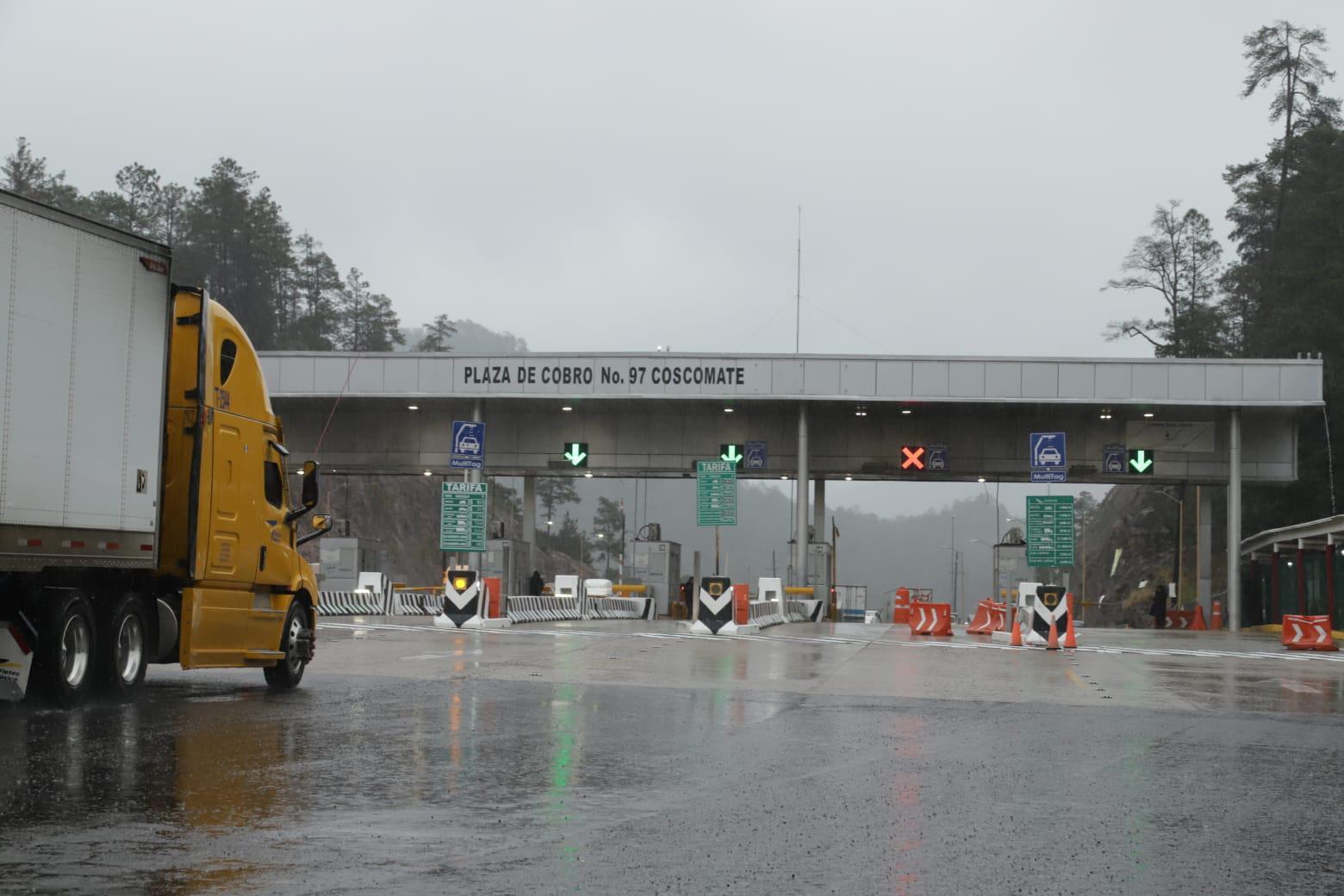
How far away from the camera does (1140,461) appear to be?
4750 cm

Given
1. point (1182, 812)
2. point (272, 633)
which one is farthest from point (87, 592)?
point (1182, 812)

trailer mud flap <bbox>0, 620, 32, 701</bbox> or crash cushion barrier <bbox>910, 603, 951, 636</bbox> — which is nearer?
trailer mud flap <bbox>0, 620, 32, 701</bbox>

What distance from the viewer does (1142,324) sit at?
292 ft

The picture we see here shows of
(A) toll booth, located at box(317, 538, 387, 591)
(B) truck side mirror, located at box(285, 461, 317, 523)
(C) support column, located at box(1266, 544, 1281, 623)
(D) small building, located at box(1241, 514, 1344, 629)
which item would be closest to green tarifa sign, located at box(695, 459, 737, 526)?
(A) toll booth, located at box(317, 538, 387, 591)

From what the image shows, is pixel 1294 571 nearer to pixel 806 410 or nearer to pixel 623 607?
pixel 806 410

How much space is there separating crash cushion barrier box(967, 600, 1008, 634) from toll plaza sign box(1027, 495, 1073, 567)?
231 centimetres

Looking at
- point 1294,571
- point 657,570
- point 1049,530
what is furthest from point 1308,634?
point 657,570

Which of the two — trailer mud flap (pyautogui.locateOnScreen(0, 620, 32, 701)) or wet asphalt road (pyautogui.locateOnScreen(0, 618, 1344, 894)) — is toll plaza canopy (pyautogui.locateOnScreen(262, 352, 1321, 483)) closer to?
wet asphalt road (pyautogui.locateOnScreen(0, 618, 1344, 894))

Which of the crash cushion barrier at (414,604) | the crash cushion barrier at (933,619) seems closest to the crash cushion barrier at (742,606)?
the crash cushion barrier at (933,619)

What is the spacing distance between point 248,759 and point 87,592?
155 inches

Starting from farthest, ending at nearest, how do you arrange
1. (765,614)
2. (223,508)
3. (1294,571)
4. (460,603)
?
(1294,571), (765,614), (460,603), (223,508)

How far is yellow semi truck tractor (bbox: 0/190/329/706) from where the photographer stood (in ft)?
36.5

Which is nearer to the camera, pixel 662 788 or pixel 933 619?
pixel 662 788

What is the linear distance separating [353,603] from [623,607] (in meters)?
10.8
